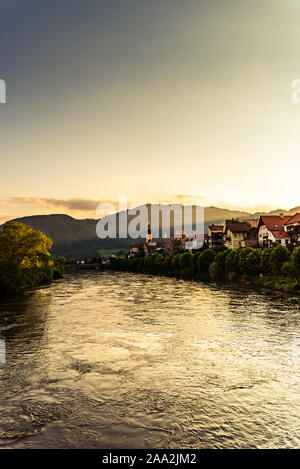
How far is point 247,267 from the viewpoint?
8244cm

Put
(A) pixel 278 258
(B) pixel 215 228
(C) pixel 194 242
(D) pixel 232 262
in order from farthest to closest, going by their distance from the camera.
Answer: (C) pixel 194 242, (B) pixel 215 228, (D) pixel 232 262, (A) pixel 278 258

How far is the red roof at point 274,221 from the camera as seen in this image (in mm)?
118750

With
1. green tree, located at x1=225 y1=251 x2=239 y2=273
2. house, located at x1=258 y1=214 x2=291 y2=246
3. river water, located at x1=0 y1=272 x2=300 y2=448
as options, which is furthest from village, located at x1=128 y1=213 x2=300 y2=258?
river water, located at x1=0 y1=272 x2=300 y2=448

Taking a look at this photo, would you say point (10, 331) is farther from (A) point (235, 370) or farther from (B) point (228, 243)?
(B) point (228, 243)

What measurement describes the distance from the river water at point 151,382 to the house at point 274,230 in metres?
76.6

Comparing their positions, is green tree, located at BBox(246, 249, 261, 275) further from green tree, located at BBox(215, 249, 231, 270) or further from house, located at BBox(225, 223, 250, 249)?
house, located at BBox(225, 223, 250, 249)

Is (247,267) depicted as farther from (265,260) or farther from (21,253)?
(21,253)

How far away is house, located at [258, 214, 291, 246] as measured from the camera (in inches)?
4461

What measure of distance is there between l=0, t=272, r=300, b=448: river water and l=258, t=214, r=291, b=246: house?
76.6 meters

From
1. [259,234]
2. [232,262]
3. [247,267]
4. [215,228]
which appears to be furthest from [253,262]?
[215,228]

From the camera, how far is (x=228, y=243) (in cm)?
14062

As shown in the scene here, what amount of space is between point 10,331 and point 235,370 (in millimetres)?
21764

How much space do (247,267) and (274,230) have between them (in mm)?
40013

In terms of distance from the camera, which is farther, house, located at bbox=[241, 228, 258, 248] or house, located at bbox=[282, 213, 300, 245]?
house, located at bbox=[241, 228, 258, 248]
